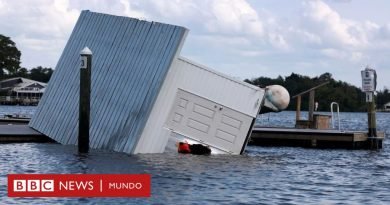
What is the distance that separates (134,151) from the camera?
3303 cm

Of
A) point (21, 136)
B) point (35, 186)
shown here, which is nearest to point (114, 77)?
point (21, 136)

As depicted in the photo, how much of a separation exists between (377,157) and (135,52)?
12328 mm

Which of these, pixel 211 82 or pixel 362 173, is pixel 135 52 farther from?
pixel 362 173

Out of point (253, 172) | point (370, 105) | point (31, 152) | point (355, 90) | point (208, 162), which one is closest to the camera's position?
point (253, 172)

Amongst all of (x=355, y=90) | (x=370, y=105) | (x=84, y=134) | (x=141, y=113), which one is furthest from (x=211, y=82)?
(x=355, y=90)

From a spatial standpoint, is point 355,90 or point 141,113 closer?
point 141,113

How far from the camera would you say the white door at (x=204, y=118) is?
34438mm

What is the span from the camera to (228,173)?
2844cm

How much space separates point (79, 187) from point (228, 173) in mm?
7253

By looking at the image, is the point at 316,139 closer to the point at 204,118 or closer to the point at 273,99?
the point at 273,99

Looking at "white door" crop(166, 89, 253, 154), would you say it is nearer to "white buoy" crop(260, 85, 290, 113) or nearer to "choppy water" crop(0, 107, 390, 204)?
"choppy water" crop(0, 107, 390, 204)

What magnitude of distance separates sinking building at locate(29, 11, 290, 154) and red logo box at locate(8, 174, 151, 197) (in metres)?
9.74

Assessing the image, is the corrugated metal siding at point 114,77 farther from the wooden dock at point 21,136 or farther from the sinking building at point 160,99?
the wooden dock at point 21,136

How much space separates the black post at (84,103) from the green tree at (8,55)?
134 meters
